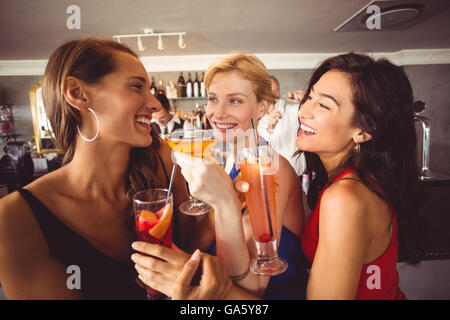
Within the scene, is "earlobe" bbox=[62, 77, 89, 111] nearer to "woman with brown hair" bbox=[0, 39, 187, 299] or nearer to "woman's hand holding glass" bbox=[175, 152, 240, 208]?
"woman with brown hair" bbox=[0, 39, 187, 299]

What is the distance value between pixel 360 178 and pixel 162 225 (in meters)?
0.88

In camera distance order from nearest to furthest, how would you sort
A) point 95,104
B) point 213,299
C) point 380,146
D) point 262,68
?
point 213,299 → point 95,104 → point 380,146 → point 262,68

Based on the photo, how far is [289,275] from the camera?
1.26m

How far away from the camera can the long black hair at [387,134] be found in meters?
1.30

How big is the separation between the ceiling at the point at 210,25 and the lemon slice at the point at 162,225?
334 cm

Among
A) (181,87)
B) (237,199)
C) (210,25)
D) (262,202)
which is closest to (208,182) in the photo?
(237,199)

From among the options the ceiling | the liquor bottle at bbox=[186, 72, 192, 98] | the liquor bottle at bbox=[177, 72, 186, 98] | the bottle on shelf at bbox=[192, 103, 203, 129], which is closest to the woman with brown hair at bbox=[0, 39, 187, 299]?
the ceiling

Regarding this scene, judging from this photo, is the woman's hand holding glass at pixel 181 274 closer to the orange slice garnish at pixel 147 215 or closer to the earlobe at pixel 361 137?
the orange slice garnish at pixel 147 215

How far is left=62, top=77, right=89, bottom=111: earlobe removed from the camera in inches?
46.9

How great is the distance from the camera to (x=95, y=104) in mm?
1261

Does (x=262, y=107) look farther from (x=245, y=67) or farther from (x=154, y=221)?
(x=154, y=221)
